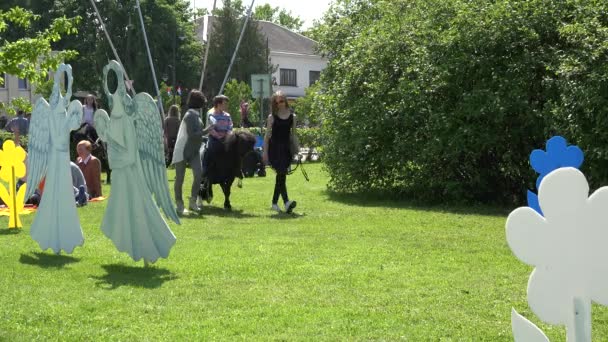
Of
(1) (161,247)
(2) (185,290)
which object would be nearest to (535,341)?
(2) (185,290)

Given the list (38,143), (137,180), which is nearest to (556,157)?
(137,180)

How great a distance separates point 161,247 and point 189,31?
53057mm

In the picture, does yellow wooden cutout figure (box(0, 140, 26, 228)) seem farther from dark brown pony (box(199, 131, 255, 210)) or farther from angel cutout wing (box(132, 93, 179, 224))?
angel cutout wing (box(132, 93, 179, 224))

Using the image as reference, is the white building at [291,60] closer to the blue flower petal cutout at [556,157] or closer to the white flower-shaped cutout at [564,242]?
the blue flower petal cutout at [556,157]

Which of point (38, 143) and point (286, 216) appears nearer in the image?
point (38, 143)

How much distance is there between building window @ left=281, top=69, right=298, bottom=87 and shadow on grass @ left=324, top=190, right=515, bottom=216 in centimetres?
5986

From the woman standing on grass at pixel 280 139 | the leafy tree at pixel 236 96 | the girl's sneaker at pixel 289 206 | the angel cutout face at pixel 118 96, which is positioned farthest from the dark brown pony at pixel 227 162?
the leafy tree at pixel 236 96

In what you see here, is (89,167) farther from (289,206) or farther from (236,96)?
(236,96)

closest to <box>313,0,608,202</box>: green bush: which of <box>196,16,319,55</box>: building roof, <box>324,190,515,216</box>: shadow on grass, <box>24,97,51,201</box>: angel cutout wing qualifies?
<box>324,190,515,216</box>: shadow on grass

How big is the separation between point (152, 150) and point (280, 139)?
5318mm

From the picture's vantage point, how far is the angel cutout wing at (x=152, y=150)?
8.63 metres

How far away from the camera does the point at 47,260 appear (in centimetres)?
919

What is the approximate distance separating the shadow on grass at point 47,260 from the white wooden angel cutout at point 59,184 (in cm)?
9

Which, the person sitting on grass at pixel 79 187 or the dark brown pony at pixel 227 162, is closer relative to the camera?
the dark brown pony at pixel 227 162
